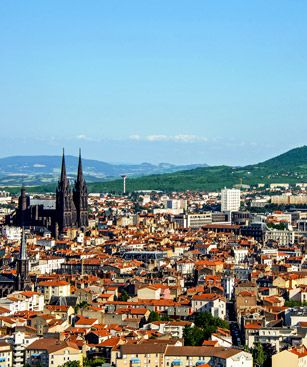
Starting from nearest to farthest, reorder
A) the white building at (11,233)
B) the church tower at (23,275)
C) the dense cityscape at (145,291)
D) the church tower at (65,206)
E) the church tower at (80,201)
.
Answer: the dense cityscape at (145,291) < the church tower at (23,275) < the white building at (11,233) < the church tower at (65,206) < the church tower at (80,201)

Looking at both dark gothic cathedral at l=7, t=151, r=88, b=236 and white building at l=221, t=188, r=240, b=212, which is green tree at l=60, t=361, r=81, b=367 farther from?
white building at l=221, t=188, r=240, b=212

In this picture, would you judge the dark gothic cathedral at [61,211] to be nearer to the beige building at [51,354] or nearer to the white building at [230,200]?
the white building at [230,200]

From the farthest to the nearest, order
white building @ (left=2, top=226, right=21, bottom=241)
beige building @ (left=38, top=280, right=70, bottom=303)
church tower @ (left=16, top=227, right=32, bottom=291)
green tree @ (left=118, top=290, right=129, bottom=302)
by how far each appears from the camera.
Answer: white building @ (left=2, top=226, right=21, bottom=241), church tower @ (left=16, top=227, right=32, bottom=291), beige building @ (left=38, top=280, right=70, bottom=303), green tree @ (left=118, top=290, right=129, bottom=302)

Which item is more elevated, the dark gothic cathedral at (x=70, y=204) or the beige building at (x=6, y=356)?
the dark gothic cathedral at (x=70, y=204)

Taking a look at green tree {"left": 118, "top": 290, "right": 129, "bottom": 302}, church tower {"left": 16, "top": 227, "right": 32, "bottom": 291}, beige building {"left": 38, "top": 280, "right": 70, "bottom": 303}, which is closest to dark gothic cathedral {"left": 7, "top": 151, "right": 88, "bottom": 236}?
church tower {"left": 16, "top": 227, "right": 32, "bottom": 291}

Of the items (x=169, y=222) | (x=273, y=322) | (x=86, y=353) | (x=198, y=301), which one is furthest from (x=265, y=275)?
(x=169, y=222)

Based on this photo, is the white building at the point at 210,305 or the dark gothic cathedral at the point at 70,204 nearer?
the white building at the point at 210,305

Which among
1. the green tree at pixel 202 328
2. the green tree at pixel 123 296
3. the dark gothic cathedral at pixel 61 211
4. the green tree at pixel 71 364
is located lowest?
the green tree at pixel 71 364

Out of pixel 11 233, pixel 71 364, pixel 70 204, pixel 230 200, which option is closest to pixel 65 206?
pixel 70 204

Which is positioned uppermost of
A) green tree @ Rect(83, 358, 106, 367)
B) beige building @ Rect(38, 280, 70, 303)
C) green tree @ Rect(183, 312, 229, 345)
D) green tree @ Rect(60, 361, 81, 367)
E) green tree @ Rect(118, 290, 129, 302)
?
beige building @ Rect(38, 280, 70, 303)

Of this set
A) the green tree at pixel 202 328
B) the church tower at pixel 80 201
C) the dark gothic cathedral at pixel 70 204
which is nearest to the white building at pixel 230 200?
the church tower at pixel 80 201

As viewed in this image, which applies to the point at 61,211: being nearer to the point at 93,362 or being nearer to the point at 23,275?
the point at 23,275
